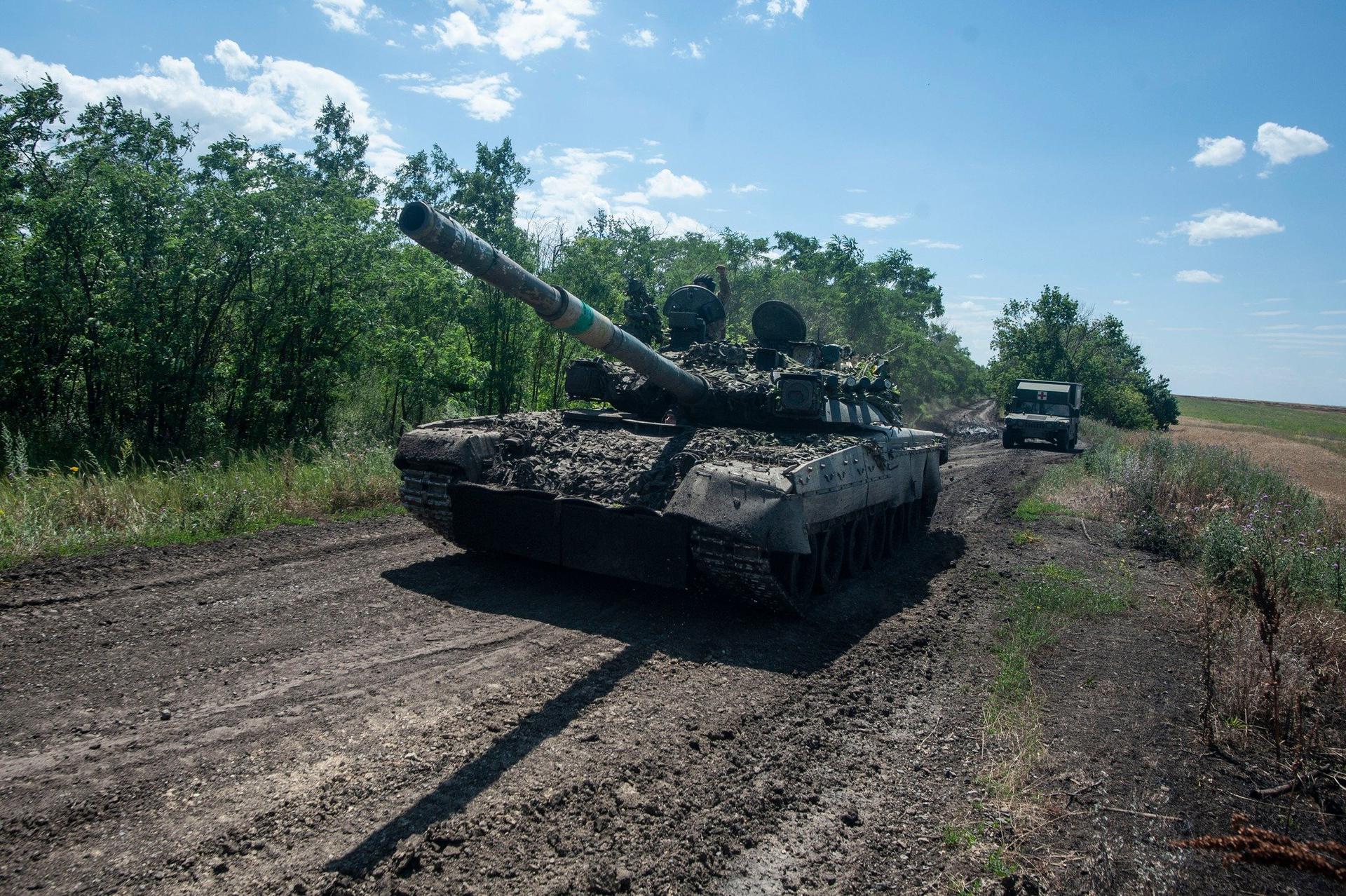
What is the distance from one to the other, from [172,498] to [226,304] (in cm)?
433

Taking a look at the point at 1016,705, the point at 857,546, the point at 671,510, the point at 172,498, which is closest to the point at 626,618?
the point at 671,510

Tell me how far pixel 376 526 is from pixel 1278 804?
309 inches

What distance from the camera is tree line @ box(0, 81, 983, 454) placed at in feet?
33.7

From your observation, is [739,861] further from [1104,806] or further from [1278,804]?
[1278,804]

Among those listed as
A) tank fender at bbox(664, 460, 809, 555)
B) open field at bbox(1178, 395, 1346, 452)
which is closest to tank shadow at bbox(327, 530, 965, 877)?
tank fender at bbox(664, 460, 809, 555)

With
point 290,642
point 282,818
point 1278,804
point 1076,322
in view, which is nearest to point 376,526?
point 290,642

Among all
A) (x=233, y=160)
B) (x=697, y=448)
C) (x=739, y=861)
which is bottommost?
(x=739, y=861)

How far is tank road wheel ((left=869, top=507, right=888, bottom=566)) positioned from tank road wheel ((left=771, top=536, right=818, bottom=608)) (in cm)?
169

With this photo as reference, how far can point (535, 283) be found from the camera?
199 inches

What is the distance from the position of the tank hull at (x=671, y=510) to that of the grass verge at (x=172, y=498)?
2283 mm

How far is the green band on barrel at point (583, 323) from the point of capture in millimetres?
5500

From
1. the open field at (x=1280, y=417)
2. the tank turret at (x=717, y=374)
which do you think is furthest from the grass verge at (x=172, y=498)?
the open field at (x=1280, y=417)

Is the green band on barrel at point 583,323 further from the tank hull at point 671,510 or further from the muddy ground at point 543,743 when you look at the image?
the muddy ground at point 543,743

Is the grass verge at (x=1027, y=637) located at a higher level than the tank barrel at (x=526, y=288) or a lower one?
lower
